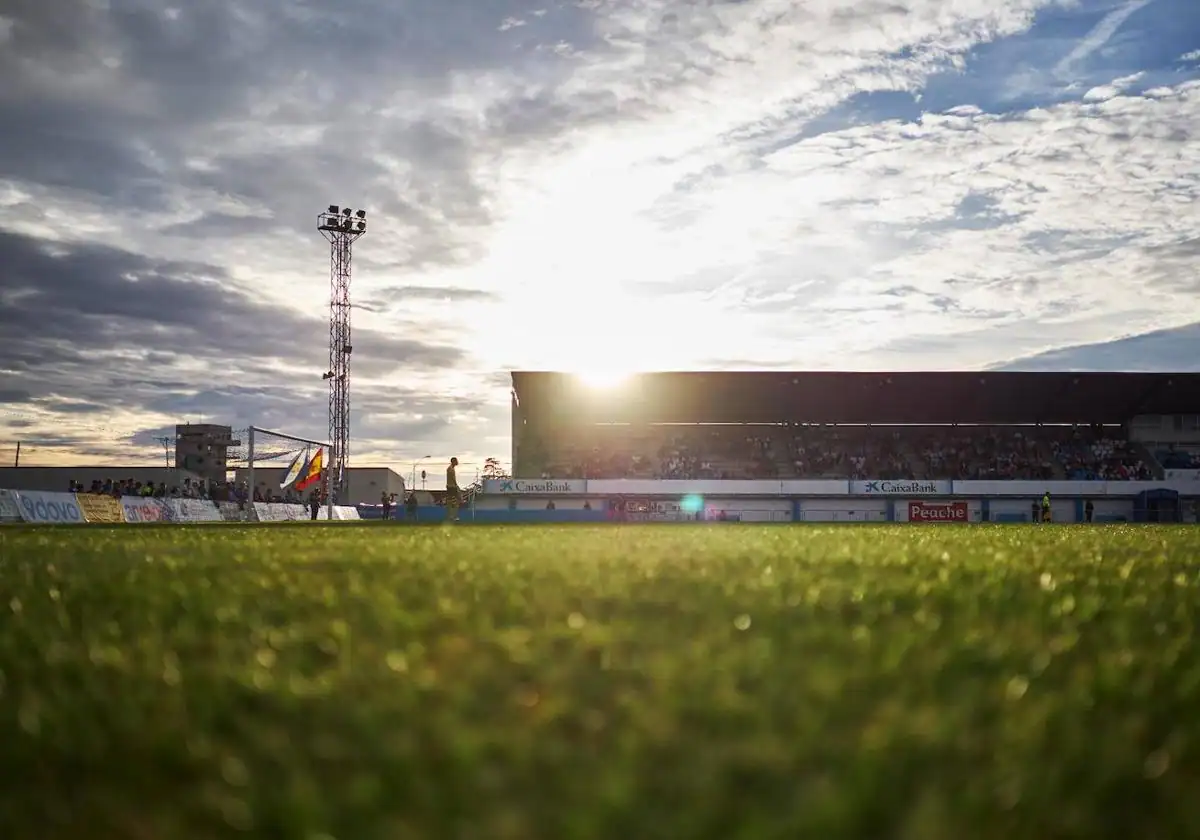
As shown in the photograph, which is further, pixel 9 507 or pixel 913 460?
pixel 913 460

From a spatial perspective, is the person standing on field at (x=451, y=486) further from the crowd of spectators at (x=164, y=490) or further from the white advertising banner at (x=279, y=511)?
the white advertising banner at (x=279, y=511)

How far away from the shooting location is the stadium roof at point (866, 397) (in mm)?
63625

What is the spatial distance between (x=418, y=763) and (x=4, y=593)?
14.4 ft

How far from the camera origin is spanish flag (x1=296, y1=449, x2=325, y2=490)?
46.5 meters

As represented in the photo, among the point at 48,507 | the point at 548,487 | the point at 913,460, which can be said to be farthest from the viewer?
the point at 913,460

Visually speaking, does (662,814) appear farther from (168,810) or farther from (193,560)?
(193,560)

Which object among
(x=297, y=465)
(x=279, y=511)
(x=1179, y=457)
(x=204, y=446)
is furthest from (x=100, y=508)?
(x=204, y=446)

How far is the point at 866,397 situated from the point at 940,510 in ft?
29.4

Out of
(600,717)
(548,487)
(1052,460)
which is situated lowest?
(600,717)

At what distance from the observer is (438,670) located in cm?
263

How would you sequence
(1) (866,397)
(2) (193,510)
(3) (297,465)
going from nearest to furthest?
(2) (193,510) → (3) (297,465) → (1) (866,397)

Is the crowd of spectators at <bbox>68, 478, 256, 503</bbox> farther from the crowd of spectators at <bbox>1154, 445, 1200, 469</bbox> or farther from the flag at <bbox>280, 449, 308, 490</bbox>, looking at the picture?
the crowd of spectators at <bbox>1154, 445, 1200, 469</bbox>

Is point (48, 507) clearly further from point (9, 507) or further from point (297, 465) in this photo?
point (297, 465)

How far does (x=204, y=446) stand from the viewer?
118938 mm
